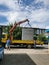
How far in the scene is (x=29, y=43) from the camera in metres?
31.7

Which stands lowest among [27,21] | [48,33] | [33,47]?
[33,47]

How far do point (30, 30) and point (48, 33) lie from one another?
341 inches

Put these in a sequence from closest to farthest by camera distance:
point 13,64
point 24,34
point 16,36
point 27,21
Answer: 1. point 13,64
2. point 27,21
3. point 24,34
4. point 16,36

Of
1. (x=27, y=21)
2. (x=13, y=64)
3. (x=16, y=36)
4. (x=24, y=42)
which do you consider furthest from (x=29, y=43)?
(x=16, y=36)

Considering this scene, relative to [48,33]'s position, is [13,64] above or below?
below

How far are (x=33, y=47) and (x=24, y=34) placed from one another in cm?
425

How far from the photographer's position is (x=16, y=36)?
53.1 m

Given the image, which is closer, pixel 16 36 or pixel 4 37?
pixel 4 37

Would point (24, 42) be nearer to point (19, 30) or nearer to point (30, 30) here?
point (30, 30)

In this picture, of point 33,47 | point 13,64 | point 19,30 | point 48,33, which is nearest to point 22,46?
point 33,47

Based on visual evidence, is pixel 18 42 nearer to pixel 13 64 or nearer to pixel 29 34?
pixel 29 34

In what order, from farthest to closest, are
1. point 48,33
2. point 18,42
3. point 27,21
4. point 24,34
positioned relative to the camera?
point 24,34 → point 27,21 → point 18,42 → point 48,33

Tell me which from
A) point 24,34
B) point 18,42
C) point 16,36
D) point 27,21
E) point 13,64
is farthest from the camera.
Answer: point 16,36

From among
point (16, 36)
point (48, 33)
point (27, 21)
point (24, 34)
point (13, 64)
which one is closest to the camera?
point (13, 64)
